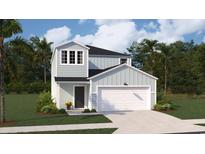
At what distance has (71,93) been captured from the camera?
21.4 metres

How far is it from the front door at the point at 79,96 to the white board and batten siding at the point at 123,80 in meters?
1.65

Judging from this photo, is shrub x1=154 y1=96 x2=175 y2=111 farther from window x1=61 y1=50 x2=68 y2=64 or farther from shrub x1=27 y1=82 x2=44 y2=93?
shrub x1=27 y1=82 x2=44 y2=93

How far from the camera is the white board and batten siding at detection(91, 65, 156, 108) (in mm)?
20438

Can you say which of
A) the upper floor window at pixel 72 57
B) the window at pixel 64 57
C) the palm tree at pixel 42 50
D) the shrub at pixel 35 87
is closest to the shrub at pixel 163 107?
the upper floor window at pixel 72 57

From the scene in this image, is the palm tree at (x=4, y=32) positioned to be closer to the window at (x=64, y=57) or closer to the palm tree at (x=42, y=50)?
the window at (x=64, y=57)

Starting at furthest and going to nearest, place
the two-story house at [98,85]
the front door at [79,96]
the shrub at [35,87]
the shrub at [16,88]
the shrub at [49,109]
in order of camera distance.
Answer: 1. the shrub at [35,87]
2. the shrub at [16,88]
3. the front door at [79,96]
4. the two-story house at [98,85]
5. the shrub at [49,109]

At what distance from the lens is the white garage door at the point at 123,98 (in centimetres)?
2064

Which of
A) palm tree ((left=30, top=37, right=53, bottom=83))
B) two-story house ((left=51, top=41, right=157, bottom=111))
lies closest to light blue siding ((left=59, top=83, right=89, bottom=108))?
two-story house ((left=51, top=41, right=157, bottom=111))

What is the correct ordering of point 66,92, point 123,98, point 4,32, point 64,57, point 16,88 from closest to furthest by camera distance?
point 4,32
point 123,98
point 66,92
point 64,57
point 16,88

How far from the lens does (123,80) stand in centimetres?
2092

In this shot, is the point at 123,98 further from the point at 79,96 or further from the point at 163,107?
the point at 79,96

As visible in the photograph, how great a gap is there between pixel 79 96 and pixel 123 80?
3.73 m

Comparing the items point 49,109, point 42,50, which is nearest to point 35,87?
point 42,50
